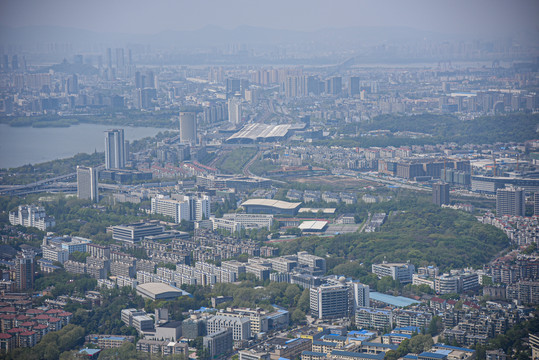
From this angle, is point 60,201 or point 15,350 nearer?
point 15,350

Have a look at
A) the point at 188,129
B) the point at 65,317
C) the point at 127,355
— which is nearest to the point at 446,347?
the point at 127,355

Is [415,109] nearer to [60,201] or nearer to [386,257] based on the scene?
[60,201]

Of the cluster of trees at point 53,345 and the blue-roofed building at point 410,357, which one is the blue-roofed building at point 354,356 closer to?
the blue-roofed building at point 410,357

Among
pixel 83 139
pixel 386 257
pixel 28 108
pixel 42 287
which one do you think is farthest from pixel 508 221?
pixel 28 108

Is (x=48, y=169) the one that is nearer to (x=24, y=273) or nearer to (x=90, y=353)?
(x=24, y=273)

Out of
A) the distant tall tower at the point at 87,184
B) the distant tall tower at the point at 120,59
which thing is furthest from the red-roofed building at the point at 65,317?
the distant tall tower at the point at 120,59

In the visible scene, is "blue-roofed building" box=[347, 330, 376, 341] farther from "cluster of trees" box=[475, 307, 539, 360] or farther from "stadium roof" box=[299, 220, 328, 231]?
"stadium roof" box=[299, 220, 328, 231]
